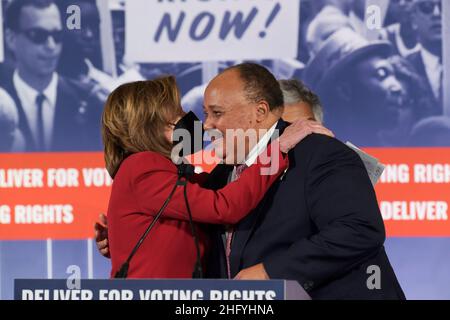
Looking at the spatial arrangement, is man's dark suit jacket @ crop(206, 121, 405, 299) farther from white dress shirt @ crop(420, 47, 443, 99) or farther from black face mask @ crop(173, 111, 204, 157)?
white dress shirt @ crop(420, 47, 443, 99)

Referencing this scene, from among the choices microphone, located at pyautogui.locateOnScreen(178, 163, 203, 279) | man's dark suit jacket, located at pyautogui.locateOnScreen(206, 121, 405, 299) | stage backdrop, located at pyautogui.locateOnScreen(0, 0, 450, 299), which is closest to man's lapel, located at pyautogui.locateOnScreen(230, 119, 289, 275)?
man's dark suit jacket, located at pyautogui.locateOnScreen(206, 121, 405, 299)

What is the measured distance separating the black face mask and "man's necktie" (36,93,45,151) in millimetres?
2421

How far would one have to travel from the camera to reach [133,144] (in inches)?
120

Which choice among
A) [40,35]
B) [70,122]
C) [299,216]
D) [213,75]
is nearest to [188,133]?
[299,216]

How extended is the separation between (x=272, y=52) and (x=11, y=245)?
1794 millimetres

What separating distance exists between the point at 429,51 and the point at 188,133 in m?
2.52

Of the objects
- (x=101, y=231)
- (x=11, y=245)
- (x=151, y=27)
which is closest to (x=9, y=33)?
(x=151, y=27)

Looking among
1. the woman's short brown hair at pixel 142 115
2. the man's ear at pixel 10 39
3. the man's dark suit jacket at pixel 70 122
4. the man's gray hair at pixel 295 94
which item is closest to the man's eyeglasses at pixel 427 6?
the man's gray hair at pixel 295 94

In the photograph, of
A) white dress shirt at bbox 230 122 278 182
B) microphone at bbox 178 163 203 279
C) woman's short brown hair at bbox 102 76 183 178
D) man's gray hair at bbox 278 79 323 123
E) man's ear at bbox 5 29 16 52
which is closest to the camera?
microphone at bbox 178 163 203 279

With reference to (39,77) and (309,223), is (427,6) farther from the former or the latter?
(309,223)

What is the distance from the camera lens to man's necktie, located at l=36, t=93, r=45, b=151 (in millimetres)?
5270

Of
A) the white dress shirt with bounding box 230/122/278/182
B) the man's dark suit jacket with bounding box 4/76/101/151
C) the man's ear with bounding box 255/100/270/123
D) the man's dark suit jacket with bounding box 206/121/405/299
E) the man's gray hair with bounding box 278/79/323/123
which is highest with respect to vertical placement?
the man's dark suit jacket with bounding box 4/76/101/151

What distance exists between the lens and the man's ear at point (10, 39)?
5250 mm
